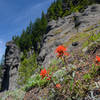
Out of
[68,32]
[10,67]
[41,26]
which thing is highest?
[41,26]

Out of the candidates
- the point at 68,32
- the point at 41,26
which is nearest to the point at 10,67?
the point at 41,26

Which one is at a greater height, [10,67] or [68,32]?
[68,32]

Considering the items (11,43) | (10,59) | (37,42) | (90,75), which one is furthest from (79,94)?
(37,42)

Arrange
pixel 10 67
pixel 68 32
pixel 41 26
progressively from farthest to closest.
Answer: pixel 41 26 → pixel 10 67 → pixel 68 32

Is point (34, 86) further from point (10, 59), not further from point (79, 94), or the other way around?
point (10, 59)

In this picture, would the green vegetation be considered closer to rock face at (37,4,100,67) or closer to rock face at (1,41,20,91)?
rock face at (1,41,20,91)

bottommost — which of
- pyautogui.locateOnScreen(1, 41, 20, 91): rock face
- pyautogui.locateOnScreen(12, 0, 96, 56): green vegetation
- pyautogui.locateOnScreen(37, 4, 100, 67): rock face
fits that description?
pyautogui.locateOnScreen(1, 41, 20, 91): rock face

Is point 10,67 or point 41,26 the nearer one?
point 10,67

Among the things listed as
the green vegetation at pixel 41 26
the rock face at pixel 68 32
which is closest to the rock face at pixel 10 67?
the green vegetation at pixel 41 26

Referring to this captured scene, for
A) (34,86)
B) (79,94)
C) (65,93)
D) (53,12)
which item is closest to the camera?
(79,94)

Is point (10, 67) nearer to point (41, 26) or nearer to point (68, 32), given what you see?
point (41, 26)

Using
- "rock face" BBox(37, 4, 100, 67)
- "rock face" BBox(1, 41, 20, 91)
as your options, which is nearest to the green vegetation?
"rock face" BBox(1, 41, 20, 91)

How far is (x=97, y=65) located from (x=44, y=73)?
4.95ft

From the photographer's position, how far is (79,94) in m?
2.32
